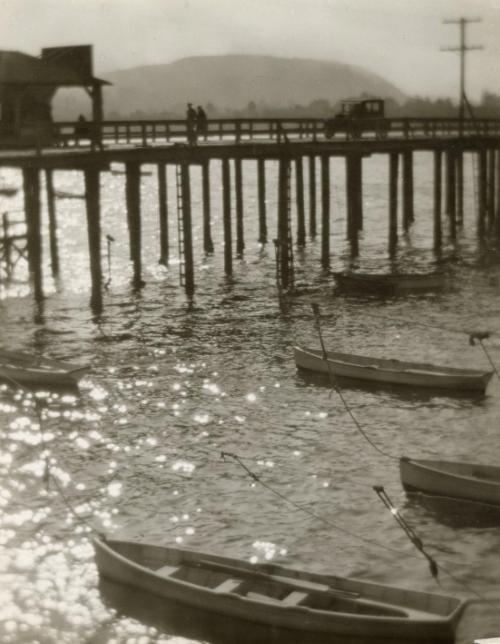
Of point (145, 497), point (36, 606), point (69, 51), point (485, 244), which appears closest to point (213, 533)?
point (145, 497)

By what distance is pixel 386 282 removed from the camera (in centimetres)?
4197

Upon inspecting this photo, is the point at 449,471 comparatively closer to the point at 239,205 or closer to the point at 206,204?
the point at 206,204

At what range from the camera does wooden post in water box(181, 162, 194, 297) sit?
129 feet

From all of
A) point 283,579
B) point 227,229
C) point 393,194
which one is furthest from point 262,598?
point 393,194

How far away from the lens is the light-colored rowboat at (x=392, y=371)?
28828 mm

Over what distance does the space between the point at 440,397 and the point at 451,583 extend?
36.5ft

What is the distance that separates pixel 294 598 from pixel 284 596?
0.32 m

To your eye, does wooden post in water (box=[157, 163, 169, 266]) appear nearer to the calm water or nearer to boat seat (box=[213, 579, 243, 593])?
the calm water

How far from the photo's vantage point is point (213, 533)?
20.0m

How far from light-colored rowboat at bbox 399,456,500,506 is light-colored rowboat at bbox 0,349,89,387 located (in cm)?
1054

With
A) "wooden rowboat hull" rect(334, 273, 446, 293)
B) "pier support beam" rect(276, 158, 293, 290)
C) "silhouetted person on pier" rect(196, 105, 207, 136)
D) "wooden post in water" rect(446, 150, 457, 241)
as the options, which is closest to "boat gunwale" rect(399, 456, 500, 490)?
"silhouetted person on pier" rect(196, 105, 207, 136)

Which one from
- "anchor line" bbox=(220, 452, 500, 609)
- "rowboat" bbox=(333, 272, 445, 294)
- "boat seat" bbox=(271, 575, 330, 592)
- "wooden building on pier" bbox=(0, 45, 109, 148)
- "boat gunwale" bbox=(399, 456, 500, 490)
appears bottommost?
"anchor line" bbox=(220, 452, 500, 609)

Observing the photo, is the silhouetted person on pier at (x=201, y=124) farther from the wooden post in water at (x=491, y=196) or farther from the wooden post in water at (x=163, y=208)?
the wooden post in water at (x=491, y=196)

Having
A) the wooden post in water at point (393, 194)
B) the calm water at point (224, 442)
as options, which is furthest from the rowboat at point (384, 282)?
the wooden post in water at point (393, 194)
